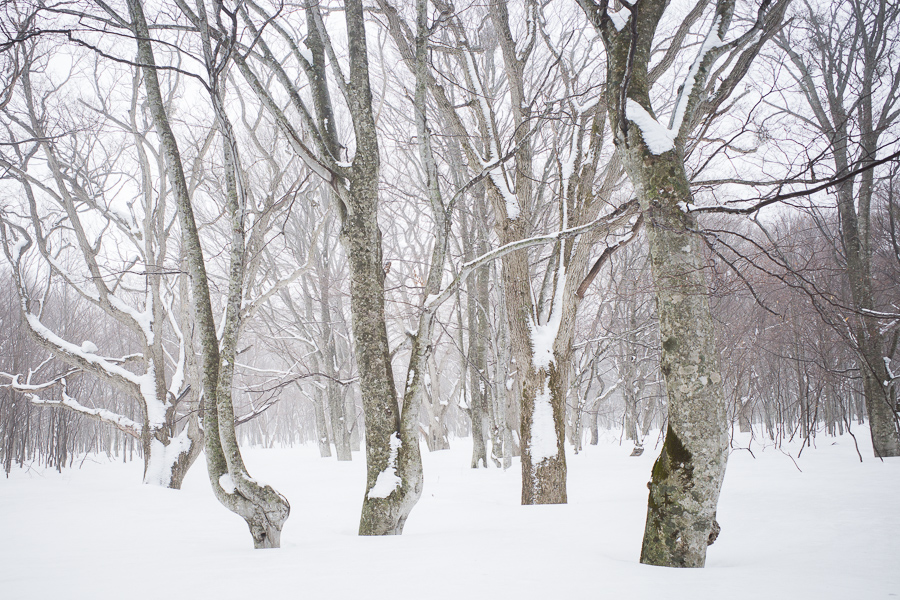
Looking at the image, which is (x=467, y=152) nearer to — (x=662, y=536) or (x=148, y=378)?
(x=662, y=536)

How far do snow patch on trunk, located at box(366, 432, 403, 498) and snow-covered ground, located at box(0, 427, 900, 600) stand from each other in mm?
348

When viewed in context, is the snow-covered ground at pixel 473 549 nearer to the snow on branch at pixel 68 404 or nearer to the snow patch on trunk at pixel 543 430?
the snow patch on trunk at pixel 543 430

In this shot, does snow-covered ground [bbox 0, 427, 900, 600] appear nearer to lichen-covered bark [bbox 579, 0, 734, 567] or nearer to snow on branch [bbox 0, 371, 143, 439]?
lichen-covered bark [bbox 579, 0, 734, 567]

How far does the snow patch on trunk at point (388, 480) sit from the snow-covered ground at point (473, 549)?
348mm

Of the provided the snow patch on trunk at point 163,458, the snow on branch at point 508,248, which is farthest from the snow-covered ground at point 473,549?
the snow on branch at point 508,248

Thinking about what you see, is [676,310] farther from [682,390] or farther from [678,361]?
[682,390]

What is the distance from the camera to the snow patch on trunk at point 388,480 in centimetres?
378

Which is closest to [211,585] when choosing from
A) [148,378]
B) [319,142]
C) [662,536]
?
[662,536]

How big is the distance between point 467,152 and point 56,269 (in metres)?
8.27

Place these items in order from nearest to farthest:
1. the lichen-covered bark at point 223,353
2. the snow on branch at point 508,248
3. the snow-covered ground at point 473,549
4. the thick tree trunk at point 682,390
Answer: the snow-covered ground at point 473,549 < the thick tree trunk at point 682,390 < the snow on branch at point 508,248 < the lichen-covered bark at point 223,353

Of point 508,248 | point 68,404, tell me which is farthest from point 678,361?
point 68,404

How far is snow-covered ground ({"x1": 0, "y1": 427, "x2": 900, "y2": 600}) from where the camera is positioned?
2.34 metres

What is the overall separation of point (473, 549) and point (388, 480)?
982 mm

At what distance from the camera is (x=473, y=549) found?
308 centimetres
